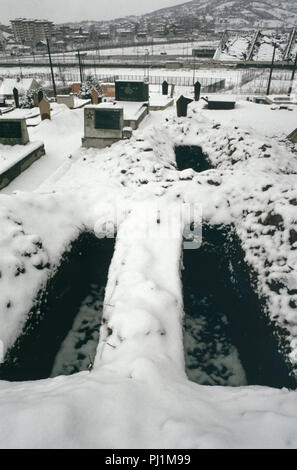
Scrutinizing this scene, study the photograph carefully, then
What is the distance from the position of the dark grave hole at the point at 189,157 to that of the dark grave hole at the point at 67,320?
7815mm

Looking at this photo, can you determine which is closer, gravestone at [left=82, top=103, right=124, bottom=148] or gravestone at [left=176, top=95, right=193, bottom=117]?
gravestone at [left=82, top=103, right=124, bottom=148]

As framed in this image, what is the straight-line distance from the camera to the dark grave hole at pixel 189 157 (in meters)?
14.4

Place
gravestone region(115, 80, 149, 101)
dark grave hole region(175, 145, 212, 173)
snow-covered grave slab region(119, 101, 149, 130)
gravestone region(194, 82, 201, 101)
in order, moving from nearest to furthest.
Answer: dark grave hole region(175, 145, 212, 173)
snow-covered grave slab region(119, 101, 149, 130)
gravestone region(115, 80, 149, 101)
gravestone region(194, 82, 201, 101)

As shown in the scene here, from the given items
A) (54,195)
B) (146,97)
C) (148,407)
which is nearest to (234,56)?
(146,97)

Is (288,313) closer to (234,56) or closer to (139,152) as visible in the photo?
(139,152)

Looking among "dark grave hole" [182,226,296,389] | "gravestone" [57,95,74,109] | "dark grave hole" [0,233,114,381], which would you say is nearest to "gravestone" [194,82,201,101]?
"gravestone" [57,95,74,109]

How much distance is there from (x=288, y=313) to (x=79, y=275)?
4.96 meters

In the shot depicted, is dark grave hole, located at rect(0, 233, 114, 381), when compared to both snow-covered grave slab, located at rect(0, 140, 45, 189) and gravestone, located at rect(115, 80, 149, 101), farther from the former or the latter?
gravestone, located at rect(115, 80, 149, 101)

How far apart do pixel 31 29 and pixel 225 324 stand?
6859 inches

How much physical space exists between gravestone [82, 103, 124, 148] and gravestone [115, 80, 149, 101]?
767cm

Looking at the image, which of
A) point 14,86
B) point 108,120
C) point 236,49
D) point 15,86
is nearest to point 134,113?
point 108,120

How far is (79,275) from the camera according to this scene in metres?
7.80

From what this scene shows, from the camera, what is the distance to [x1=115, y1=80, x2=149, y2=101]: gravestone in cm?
2173

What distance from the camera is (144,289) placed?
5.55 metres
